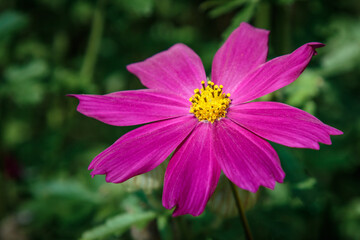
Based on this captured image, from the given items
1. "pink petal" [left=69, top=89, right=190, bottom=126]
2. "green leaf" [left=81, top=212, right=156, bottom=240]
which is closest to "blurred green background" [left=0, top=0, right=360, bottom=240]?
"green leaf" [left=81, top=212, right=156, bottom=240]

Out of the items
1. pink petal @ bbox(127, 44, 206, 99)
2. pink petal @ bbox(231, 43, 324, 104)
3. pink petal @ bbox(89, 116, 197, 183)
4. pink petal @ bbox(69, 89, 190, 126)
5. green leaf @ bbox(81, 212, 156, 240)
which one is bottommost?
green leaf @ bbox(81, 212, 156, 240)

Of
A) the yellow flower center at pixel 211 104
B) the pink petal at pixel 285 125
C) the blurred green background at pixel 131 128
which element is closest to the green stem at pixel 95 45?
the blurred green background at pixel 131 128

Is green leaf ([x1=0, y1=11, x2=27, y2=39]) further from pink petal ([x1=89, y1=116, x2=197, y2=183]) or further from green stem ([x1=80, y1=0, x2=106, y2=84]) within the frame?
pink petal ([x1=89, y1=116, x2=197, y2=183])

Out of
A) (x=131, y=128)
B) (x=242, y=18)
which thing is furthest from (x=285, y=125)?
(x=131, y=128)

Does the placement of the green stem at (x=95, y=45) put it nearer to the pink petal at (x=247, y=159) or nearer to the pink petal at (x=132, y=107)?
the pink petal at (x=132, y=107)

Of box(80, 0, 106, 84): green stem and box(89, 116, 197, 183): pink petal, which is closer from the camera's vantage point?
box(89, 116, 197, 183): pink petal

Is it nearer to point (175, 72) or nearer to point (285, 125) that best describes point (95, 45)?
point (175, 72)

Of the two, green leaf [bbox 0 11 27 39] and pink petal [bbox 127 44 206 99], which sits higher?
green leaf [bbox 0 11 27 39]
